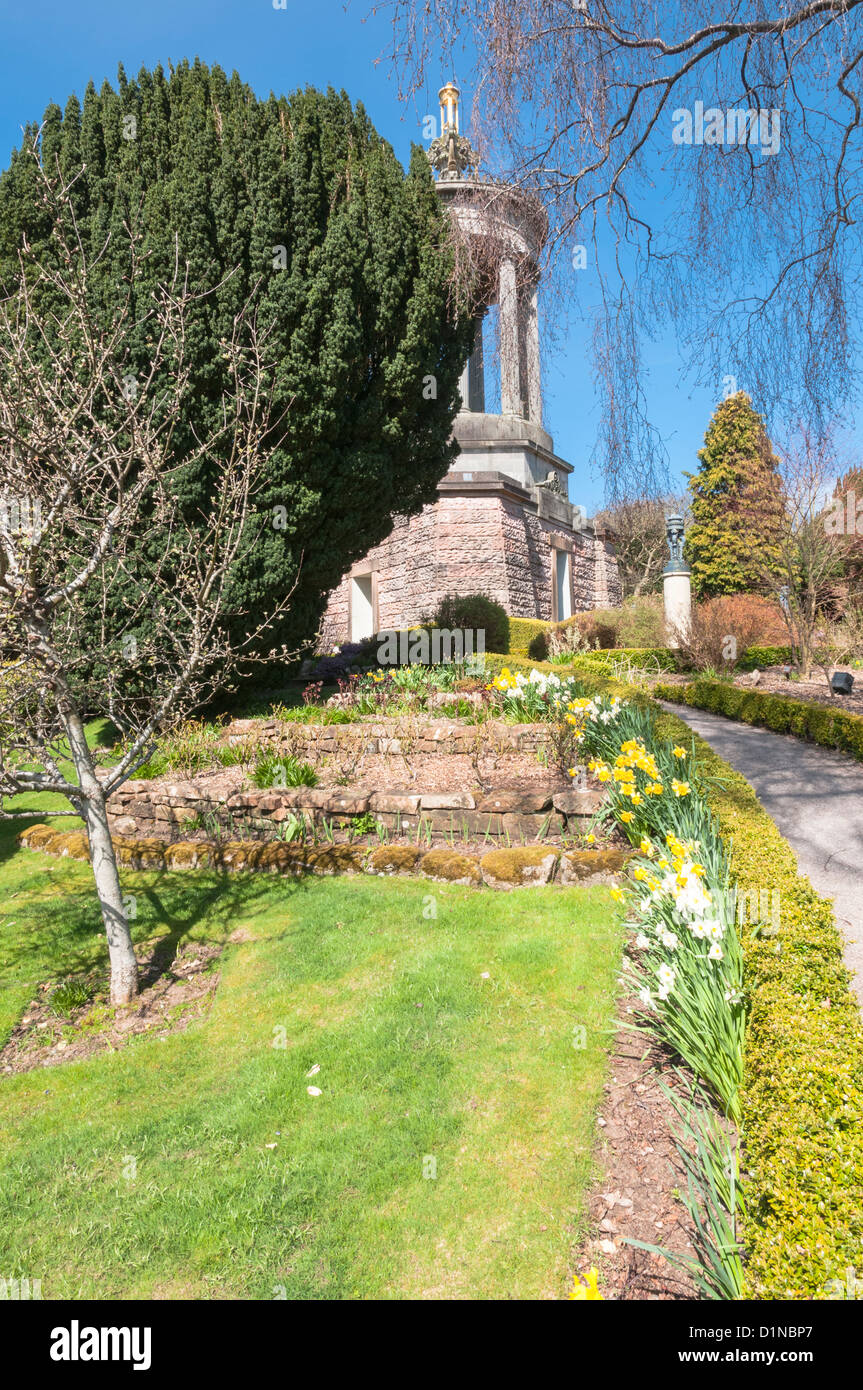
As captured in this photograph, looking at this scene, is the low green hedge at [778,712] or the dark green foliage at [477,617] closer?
the low green hedge at [778,712]

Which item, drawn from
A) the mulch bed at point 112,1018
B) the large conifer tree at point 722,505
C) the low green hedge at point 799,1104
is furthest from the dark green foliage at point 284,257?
the large conifer tree at point 722,505

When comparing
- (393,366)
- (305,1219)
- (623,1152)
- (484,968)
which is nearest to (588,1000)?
(484,968)

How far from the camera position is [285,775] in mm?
7297

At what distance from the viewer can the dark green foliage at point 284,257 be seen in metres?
8.82

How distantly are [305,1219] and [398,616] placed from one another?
15.2 metres

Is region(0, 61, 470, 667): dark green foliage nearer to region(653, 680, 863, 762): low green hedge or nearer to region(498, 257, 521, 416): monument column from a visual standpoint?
region(498, 257, 521, 416): monument column

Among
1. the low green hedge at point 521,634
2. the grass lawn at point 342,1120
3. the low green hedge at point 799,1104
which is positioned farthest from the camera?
the low green hedge at point 521,634

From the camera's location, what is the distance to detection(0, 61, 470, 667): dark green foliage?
347 inches

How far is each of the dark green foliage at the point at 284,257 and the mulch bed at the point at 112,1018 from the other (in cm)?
488

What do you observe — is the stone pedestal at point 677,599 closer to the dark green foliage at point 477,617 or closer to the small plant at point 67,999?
the dark green foliage at point 477,617

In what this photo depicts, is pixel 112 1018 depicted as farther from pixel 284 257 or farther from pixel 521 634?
pixel 521 634

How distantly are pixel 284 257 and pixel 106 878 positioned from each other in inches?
321

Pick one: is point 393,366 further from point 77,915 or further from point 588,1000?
point 588,1000
